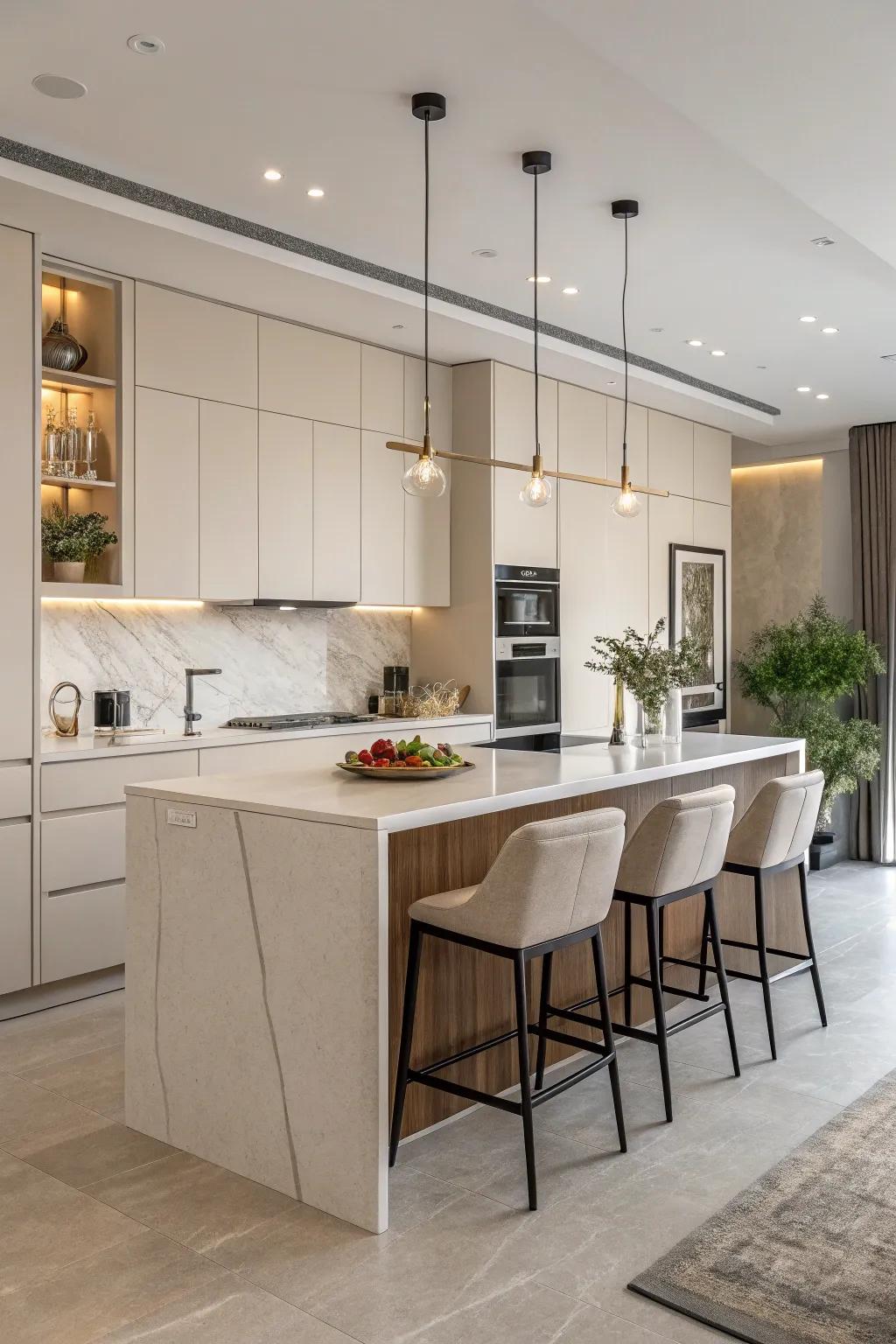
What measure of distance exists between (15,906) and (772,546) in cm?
635

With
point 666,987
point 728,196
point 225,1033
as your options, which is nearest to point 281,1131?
point 225,1033

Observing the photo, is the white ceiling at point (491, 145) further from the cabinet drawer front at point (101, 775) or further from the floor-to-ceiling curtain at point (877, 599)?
the floor-to-ceiling curtain at point (877, 599)

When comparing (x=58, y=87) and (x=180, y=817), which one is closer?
(x=180, y=817)

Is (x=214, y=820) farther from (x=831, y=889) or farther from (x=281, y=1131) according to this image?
(x=831, y=889)

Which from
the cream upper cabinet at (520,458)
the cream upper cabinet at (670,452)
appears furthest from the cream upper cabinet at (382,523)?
the cream upper cabinet at (670,452)

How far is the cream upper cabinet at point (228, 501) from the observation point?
4.93 metres

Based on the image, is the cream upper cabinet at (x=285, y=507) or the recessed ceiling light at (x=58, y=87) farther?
the cream upper cabinet at (x=285, y=507)

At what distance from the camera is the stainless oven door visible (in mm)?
6074

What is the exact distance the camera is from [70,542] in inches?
176

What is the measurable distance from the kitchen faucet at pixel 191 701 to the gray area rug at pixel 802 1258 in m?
2.89

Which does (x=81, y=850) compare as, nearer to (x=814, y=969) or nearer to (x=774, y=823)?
(x=774, y=823)

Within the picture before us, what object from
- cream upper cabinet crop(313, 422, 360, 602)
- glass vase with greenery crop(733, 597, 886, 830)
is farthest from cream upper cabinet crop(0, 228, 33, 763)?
glass vase with greenery crop(733, 597, 886, 830)

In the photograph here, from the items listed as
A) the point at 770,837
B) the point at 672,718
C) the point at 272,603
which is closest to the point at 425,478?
the point at 672,718

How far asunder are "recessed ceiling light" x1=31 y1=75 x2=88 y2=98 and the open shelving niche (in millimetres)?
1266
